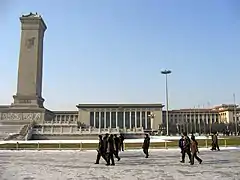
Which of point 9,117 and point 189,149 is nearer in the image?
point 189,149

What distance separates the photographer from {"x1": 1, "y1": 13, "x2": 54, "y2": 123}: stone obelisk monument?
212ft

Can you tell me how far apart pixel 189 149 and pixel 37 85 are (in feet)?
182

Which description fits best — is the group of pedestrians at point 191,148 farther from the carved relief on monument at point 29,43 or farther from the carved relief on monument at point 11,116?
the carved relief on monument at point 29,43

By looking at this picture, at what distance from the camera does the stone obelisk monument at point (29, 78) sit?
64625mm

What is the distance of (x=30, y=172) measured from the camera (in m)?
12.7

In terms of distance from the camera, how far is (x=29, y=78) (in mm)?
66625

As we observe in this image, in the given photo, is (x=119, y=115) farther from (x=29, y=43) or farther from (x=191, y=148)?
(x=191, y=148)

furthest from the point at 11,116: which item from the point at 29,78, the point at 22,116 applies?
the point at 29,78

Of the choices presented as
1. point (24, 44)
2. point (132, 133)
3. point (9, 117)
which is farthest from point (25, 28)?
point (132, 133)

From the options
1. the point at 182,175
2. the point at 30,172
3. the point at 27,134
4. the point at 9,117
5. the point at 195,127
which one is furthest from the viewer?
the point at 195,127

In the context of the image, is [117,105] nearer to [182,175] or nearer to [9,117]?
[9,117]

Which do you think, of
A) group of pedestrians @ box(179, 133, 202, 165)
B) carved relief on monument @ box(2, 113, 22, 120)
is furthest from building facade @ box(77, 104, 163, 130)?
group of pedestrians @ box(179, 133, 202, 165)

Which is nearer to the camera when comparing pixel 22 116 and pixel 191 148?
pixel 191 148

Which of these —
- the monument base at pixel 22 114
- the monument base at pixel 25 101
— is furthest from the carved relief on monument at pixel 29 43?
the monument base at pixel 22 114
